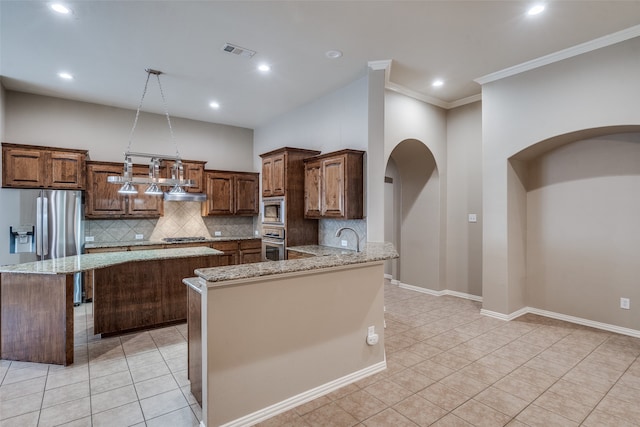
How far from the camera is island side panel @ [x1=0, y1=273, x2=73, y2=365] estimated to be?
3.07m

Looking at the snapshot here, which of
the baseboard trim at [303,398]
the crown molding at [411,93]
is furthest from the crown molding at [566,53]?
the baseboard trim at [303,398]

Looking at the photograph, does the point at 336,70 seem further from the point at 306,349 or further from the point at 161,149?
the point at 161,149

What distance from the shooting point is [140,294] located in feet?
12.7

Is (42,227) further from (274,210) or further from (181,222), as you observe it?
(274,210)

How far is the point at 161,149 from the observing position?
20.1 feet

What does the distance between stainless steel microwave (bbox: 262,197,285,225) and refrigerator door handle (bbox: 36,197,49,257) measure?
3.17 metres

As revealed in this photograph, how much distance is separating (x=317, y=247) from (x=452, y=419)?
10.0 feet

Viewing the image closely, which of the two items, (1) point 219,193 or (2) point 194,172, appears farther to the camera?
(1) point 219,193

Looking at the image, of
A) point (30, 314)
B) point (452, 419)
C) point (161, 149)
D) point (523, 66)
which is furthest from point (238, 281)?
point (161, 149)

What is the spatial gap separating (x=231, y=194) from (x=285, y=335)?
462 centimetres

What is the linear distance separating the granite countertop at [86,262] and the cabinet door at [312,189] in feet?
4.99

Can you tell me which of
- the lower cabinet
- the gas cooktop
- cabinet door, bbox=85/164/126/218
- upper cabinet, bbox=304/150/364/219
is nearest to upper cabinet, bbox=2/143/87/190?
cabinet door, bbox=85/164/126/218

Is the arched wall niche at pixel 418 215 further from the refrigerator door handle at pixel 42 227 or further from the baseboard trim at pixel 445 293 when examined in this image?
the refrigerator door handle at pixel 42 227

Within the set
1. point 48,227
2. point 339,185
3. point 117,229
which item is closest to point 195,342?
point 339,185
